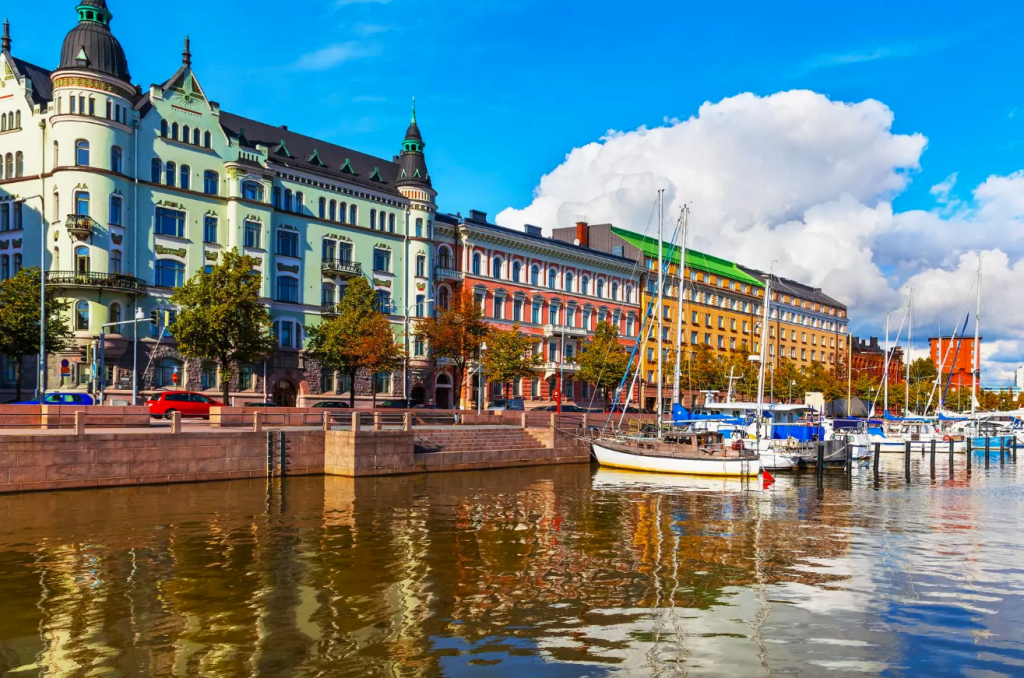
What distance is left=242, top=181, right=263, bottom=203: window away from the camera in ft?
211

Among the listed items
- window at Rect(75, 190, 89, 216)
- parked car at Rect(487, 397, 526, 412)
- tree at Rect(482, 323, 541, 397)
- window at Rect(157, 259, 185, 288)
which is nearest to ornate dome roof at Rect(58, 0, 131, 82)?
window at Rect(75, 190, 89, 216)

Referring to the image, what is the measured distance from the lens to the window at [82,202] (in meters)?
56.0

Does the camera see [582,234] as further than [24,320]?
Yes

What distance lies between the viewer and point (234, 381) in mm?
61969

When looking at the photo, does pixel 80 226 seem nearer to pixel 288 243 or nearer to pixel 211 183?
pixel 211 183

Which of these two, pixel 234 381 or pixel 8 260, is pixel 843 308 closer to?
pixel 234 381

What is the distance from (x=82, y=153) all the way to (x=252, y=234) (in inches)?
496

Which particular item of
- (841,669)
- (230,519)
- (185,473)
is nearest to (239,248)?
(185,473)

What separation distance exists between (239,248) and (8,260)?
15084 mm

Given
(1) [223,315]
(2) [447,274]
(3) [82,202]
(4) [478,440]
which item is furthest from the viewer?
(2) [447,274]

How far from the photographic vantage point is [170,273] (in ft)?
199

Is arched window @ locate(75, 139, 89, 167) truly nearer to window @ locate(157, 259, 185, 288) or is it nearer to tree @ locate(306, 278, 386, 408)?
window @ locate(157, 259, 185, 288)

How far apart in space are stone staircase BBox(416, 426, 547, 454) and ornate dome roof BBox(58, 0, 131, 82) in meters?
33.2

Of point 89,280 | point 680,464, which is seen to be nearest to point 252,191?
point 89,280
